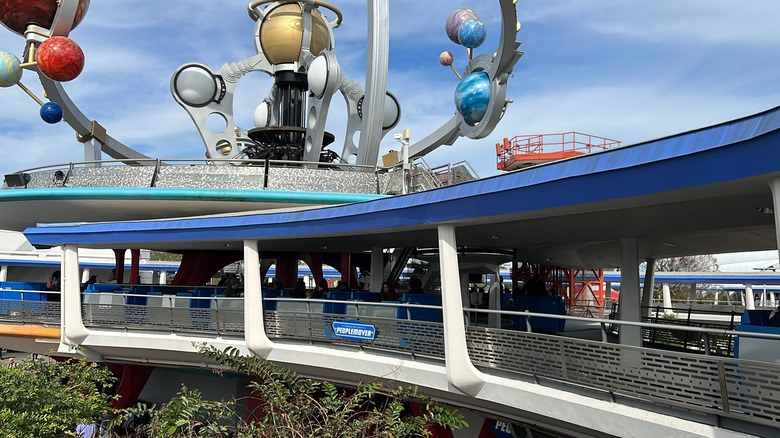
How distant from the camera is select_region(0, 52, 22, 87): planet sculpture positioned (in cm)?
1961

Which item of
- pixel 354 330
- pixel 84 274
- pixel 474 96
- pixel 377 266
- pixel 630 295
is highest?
pixel 474 96

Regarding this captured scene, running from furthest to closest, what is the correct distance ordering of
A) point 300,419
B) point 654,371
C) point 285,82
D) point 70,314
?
point 285,82, point 70,314, point 300,419, point 654,371

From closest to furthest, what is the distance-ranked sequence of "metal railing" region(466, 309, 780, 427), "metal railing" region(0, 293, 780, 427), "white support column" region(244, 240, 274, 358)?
"metal railing" region(466, 309, 780, 427) < "metal railing" region(0, 293, 780, 427) < "white support column" region(244, 240, 274, 358)

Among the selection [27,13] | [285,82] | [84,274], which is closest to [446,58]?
[285,82]

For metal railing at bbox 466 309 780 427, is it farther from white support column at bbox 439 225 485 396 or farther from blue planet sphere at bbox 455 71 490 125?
blue planet sphere at bbox 455 71 490 125

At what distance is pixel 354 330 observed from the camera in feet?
34.6

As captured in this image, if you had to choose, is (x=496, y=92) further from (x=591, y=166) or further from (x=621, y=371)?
(x=621, y=371)

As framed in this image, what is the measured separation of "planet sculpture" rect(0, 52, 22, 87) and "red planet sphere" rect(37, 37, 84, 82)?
2.15m

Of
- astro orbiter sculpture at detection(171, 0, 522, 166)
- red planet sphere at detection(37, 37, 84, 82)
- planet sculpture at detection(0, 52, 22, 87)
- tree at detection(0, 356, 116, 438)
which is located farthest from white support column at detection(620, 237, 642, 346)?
planet sculpture at detection(0, 52, 22, 87)

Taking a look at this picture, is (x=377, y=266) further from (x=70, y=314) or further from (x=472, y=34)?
(x=472, y=34)

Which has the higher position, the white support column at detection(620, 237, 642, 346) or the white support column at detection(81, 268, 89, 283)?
the white support column at detection(620, 237, 642, 346)

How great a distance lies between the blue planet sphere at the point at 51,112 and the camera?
842 inches

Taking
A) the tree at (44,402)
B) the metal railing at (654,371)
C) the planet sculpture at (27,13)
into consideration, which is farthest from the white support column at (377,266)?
the planet sculpture at (27,13)

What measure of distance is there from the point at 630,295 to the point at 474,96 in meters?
8.38
